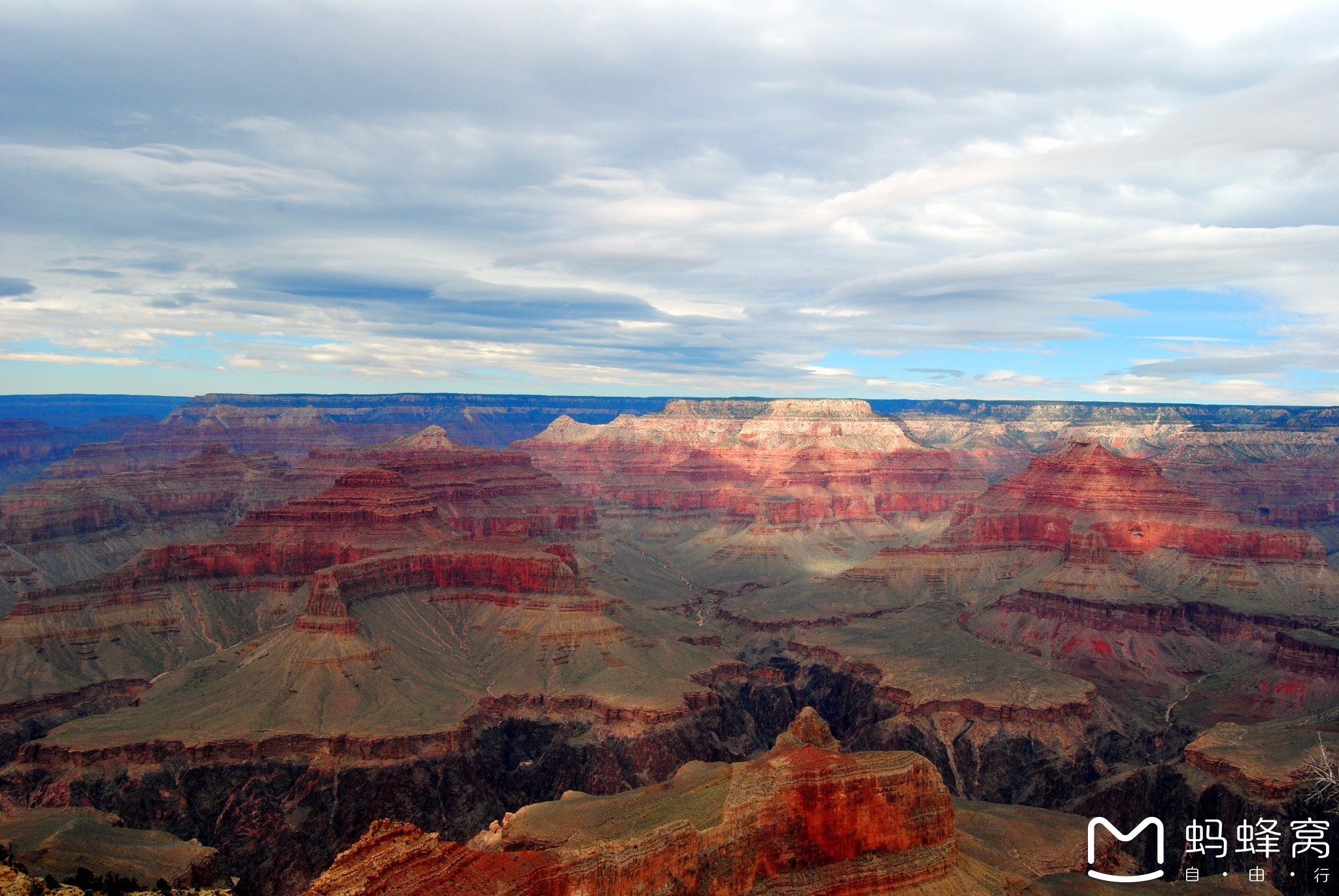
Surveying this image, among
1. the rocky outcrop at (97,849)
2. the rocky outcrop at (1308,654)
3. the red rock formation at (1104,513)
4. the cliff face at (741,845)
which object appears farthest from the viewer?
the red rock formation at (1104,513)

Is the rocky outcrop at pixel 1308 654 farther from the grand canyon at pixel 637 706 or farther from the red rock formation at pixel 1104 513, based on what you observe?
the red rock formation at pixel 1104 513

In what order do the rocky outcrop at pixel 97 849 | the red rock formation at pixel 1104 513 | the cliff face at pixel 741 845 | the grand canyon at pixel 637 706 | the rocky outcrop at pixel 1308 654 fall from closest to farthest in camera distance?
the cliff face at pixel 741 845, the grand canyon at pixel 637 706, the rocky outcrop at pixel 97 849, the rocky outcrop at pixel 1308 654, the red rock formation at pixel 1104 513

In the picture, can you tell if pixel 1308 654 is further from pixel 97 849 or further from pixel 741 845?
pixel 97 849

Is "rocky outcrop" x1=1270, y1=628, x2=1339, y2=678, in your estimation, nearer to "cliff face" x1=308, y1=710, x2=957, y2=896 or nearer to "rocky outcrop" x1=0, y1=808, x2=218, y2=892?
"cliff face" x1=308, y1=710, x2=957, y2=896

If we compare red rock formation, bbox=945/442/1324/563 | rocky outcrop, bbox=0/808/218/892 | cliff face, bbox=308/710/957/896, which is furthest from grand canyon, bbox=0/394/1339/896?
red rock formation, bbox=945/442/1324/563

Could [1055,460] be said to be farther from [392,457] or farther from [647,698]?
[392,457]

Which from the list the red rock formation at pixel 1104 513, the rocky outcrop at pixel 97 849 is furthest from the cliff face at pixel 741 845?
the red rock formation at pixel 1104 513
